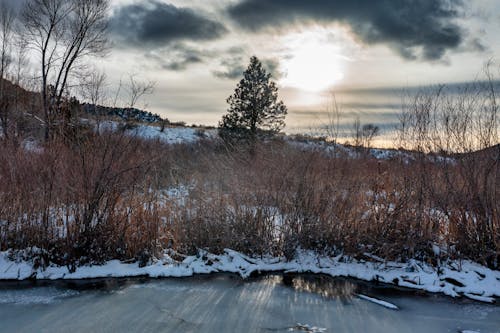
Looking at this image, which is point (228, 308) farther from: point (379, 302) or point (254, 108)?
point (254, 108)

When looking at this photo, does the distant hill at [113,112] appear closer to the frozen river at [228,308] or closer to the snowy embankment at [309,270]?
the snowy embankment at [309,270]

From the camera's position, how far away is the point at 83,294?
18.1 ft

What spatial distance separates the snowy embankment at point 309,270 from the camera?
19.7 ft

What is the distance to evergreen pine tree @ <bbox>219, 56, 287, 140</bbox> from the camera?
19.4 metres

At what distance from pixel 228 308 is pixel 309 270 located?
7.12 feet

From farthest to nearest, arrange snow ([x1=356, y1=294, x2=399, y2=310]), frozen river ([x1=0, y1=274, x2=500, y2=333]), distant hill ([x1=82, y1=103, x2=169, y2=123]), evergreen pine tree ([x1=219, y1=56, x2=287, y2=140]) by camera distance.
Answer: evergreen pine tree ([x1=219, y1=56, x2=287, y2=140])
distant hill ([x1=82, y1=103, x2=169, y2=123])
snow ([x1=356, y1=294, x2=399, y2=310])
frozen river ([x1=0, y1=274, x2=500, y2=333])

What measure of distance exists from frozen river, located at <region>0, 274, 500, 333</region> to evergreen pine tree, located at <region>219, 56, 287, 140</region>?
13.5 metres

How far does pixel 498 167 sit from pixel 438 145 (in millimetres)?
1012

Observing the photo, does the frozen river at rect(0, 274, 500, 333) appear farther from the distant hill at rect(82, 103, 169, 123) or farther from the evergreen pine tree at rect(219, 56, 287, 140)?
the evergreen pine tree at rect(219, 56, 287, 140)

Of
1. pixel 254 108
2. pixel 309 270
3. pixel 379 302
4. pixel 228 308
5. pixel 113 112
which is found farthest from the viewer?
pixel 254 108

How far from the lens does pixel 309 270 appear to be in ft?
22.3

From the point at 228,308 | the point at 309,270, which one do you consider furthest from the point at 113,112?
the point at 309,270

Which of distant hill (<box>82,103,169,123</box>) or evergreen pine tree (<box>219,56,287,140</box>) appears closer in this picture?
distant hill (<box>82,103,169,123</box>)

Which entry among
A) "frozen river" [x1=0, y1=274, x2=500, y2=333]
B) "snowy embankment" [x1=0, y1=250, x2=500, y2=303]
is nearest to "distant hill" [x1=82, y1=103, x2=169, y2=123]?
"snowy embankment" [x1=0, y1=250, x2=500, y2=303]
